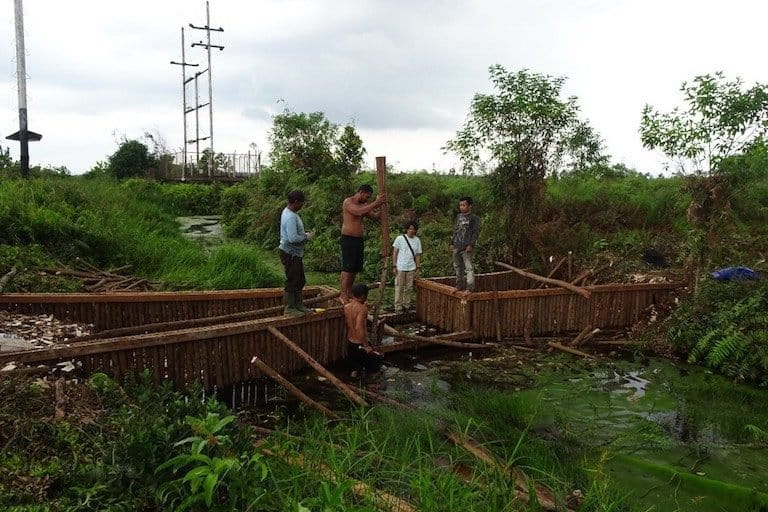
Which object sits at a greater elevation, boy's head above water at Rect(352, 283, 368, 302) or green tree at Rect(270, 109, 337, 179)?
green tree at Rect(270, 109, 337, 179)

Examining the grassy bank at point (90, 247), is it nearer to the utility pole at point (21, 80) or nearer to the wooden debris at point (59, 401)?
the utility pole at point (21, 80)

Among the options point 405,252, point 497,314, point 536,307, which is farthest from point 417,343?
point 536,307

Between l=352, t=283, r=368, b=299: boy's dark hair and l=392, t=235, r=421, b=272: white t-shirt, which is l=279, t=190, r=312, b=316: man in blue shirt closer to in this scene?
l=352, t=283, r=368, b=299: boy's dark hair

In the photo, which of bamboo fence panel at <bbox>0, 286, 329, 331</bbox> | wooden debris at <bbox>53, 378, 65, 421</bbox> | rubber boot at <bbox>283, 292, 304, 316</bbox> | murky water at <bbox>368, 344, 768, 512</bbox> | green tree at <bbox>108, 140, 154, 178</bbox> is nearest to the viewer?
wooden debris at <bbox>53, 378, 65, 421</bbox>

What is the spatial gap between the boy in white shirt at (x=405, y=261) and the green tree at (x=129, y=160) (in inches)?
936

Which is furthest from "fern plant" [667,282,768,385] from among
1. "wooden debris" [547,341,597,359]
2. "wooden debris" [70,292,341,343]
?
"wooden debris" [70,292,341,343]

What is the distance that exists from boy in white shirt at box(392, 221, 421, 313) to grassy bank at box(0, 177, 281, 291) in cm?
282

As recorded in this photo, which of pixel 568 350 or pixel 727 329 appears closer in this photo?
pixel 727 329

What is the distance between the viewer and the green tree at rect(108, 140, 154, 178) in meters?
28.6

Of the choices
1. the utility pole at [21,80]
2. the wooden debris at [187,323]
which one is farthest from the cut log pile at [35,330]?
the utility pole at [21,80]

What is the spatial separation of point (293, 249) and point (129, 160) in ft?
83.4

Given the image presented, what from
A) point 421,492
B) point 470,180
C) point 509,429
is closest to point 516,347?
point 509,429

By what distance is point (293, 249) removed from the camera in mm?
7074

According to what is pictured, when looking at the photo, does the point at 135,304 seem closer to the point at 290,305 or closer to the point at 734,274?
the point at 290,305
